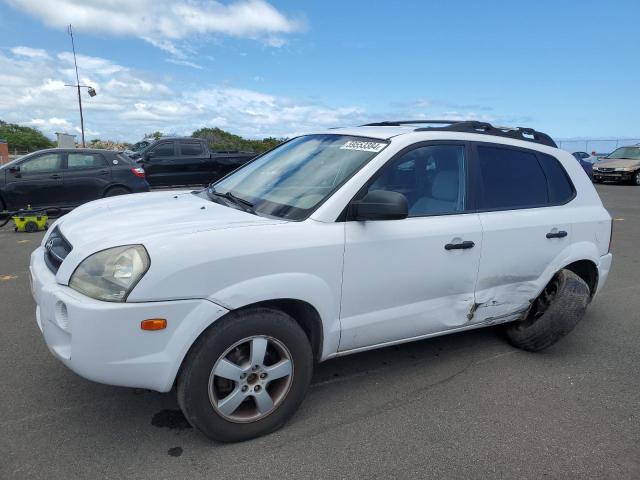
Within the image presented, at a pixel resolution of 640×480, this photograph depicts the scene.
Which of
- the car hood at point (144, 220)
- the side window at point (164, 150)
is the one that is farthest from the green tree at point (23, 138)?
the car hood at point (144, 220)

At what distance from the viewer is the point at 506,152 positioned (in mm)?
3672

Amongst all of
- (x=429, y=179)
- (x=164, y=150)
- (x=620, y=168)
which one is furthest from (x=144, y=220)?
(x=620, y=168)

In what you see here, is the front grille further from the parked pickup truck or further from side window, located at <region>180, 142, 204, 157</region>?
side window, located at <region>180, 142, 204, 157</region>

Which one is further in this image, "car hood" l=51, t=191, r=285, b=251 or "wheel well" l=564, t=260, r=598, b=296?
"wheel well" l=564, t=260, r=598, b=296

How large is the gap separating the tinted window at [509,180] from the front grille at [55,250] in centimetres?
259

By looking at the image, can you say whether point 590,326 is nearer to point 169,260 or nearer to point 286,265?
point 286,265

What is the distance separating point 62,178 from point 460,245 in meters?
9.08

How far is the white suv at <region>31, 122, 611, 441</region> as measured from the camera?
→ 2.38 meters

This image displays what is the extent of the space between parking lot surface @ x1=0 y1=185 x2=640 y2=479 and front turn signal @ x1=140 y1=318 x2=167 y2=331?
724 mm

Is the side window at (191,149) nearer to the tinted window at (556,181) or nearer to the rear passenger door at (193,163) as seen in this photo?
the rear passenger door at (193,163)

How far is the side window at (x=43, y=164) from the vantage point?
32.1 ft

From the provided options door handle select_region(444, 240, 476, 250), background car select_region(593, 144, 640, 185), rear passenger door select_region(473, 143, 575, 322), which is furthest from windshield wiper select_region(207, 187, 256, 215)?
background car select_region(593, 144, 640, 185)

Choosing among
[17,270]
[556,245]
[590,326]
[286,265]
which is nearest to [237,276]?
[286,265]

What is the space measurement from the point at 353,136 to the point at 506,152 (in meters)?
1.16
